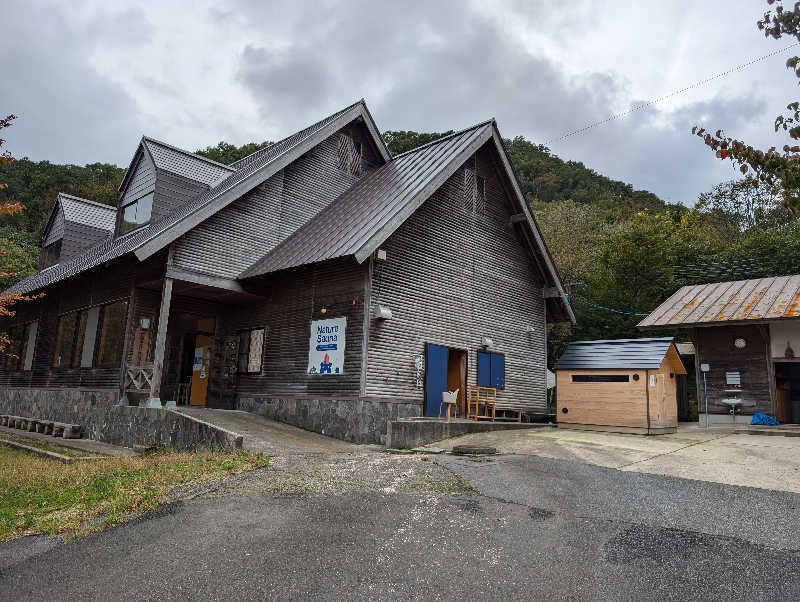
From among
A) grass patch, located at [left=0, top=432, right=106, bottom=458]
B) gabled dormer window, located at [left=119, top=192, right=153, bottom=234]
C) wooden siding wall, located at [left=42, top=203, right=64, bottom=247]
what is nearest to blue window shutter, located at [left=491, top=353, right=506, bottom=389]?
grass patch, located at [left=0, top=432, right=106, bottom=458]

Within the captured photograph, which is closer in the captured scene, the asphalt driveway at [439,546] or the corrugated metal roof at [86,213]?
the asphalt driveway at [439,546]

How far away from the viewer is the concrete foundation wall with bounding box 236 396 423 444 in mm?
13719

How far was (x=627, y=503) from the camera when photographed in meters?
7.62

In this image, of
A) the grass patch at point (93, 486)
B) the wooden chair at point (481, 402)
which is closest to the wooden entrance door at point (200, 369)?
the grass patch at point (93, 486)

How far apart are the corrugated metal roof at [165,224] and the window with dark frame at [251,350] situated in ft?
12.3

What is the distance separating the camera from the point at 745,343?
17.9m

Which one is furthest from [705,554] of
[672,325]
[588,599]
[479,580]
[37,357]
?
[37,357]

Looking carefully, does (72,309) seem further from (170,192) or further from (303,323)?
(303,323)

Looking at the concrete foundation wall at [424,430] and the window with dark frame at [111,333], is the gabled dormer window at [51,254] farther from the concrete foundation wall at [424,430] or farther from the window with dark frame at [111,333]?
the concrete foundation wall at [424,430]

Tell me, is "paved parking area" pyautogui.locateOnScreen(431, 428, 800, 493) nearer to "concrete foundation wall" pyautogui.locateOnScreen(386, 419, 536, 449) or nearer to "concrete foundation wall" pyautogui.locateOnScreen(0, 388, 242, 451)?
"concrete foundation wall" pyautogui.locateOnScreen(386, 419, 536, 449)

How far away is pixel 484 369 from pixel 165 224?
32.2 feet

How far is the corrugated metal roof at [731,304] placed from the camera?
17062 mm

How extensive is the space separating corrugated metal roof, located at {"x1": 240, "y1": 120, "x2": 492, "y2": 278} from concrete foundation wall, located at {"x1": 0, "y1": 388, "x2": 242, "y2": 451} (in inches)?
177

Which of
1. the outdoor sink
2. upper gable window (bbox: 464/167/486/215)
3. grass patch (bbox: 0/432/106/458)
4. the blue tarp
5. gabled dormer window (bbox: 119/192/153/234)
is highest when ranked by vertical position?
upper gable window (bbox: 464/167/486/215)
